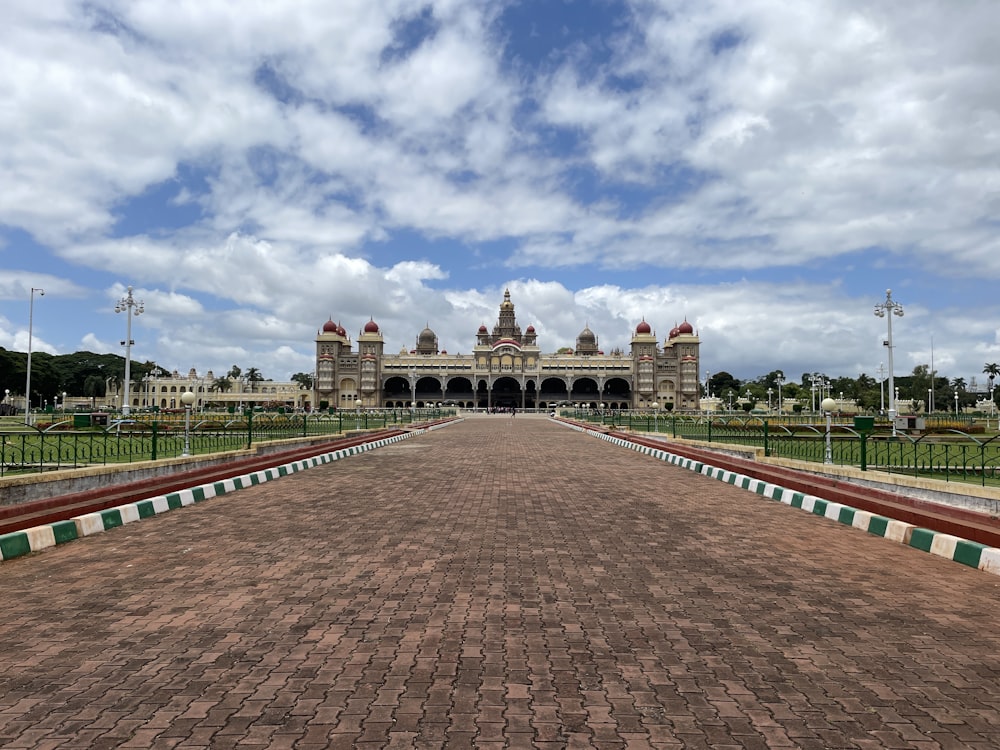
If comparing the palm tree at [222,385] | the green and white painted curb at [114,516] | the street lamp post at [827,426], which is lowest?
the green and white painted curb at [114,516]

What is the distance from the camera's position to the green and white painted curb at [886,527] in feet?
18.8

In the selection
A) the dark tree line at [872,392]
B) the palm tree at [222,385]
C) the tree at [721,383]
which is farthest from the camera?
the tree at [721,383]

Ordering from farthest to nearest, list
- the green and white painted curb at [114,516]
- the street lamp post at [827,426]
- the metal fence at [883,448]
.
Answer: the street lamp post at [827,426] → the metal fence at [883,448] → the green and white painted curb at [114,516]

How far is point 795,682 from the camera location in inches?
131

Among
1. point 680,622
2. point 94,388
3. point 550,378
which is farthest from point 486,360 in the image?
point 680,622

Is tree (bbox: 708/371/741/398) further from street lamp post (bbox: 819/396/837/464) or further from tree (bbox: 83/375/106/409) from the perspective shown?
street lamp post (bbox: 819/396/837/464)

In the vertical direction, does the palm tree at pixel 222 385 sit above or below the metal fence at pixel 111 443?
above

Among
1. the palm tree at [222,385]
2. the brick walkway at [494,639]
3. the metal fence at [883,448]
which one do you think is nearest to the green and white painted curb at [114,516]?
the brick walkway at [494,639]

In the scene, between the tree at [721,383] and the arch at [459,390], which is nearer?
the arch at [459,390]

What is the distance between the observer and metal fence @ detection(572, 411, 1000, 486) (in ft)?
36.7

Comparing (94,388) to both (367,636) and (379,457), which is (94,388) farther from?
(367,636)

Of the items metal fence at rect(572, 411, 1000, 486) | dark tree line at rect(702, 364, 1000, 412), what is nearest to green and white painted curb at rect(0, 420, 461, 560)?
metal fence at rect(572, 411, 1000, 486)

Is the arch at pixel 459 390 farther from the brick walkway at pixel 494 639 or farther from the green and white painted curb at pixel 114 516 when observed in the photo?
the brick walkway at pixel 494 639

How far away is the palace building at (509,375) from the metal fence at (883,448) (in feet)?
200
